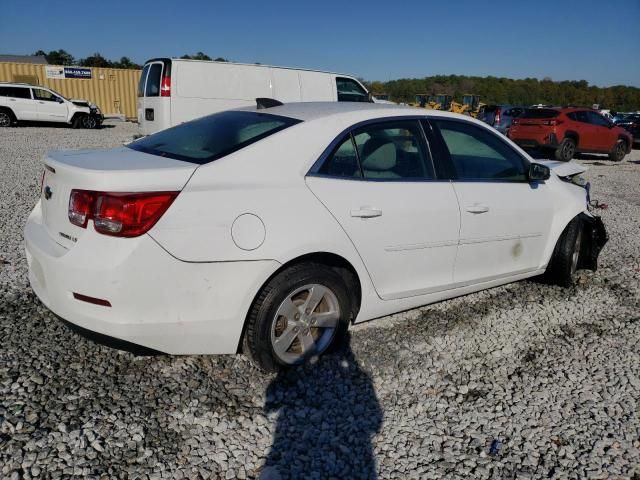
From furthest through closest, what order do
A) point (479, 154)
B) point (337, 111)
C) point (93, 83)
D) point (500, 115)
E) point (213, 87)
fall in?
point (93, 83), point (500, 115), point (213, 87), point (479, 154), point (337, 111)

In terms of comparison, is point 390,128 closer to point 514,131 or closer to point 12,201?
point 12,201

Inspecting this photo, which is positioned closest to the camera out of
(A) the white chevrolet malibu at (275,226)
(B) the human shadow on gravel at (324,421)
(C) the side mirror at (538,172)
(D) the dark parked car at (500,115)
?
(B) the human shadow on gravel at (324,421)

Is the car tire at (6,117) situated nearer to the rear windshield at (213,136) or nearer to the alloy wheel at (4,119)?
the alloy wheel at (4,119)

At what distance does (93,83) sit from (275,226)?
31.4 metres

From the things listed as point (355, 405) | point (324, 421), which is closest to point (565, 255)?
point (355, 405)

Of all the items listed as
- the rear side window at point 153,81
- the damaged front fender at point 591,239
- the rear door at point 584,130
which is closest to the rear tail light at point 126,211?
the damaged front fender at point 591,239

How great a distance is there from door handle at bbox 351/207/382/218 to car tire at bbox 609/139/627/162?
16.3 m

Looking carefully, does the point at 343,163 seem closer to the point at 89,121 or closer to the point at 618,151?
the point at 618,151

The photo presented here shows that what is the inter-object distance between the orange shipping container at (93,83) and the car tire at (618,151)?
24.1 m

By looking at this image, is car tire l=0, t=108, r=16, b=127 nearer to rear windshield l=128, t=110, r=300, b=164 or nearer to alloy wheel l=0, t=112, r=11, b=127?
alloy wheel l=0, t=112, r=11, b=127

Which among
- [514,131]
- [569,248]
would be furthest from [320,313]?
[514,131]

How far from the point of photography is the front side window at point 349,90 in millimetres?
13406

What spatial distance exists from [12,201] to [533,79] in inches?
3471

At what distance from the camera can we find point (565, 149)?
593 inches
